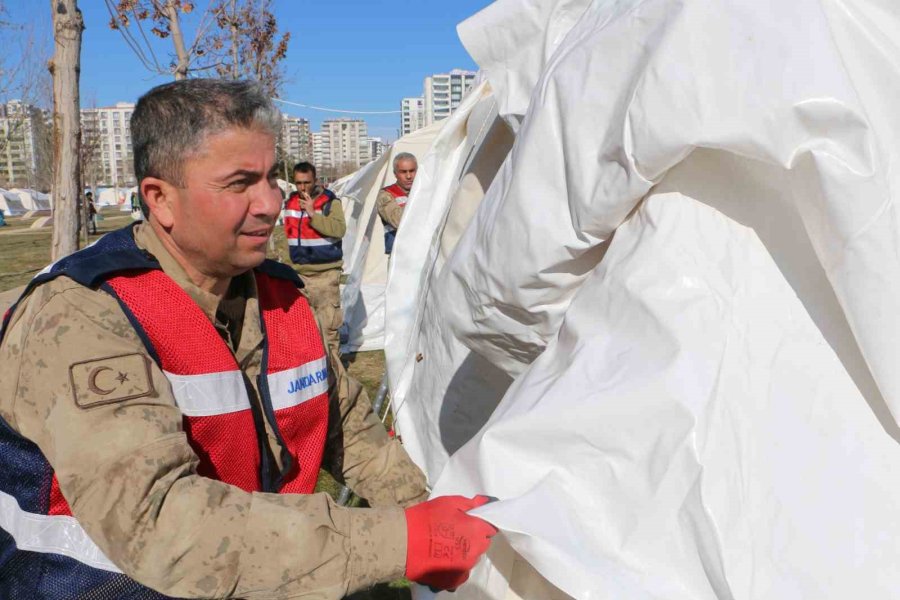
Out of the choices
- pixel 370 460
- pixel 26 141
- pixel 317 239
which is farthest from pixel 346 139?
pixel 370 460

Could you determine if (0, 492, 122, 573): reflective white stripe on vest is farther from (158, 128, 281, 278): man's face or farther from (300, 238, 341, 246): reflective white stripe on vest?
(300, 238, 341, 246): reflective white stripe on vest

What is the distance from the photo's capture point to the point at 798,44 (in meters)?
1.09

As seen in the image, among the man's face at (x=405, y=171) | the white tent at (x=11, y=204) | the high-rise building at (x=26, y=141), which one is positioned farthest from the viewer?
the white tent at (x=11, y=204)

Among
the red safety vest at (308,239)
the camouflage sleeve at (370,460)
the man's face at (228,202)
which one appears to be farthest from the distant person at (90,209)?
the man's face at (228,202)

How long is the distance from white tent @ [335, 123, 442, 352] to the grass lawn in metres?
0.47

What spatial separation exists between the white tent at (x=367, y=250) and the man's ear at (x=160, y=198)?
614 centimetres

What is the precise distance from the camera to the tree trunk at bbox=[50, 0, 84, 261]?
398cm

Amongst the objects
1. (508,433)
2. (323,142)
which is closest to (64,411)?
(508,433)

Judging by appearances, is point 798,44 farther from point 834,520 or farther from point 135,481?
point 135,481

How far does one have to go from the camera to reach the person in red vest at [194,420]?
127cm

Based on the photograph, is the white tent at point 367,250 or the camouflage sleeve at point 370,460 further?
the white tent at point 367,250

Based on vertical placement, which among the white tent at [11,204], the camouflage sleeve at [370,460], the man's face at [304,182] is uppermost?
the camouflage sleeve at [370,460]

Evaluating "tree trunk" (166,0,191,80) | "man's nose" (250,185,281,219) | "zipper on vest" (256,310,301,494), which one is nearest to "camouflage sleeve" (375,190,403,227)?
"tree trunk" (166,0,191,80)

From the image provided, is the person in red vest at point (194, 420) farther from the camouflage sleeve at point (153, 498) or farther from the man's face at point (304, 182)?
the man's face at point (304, 182)
